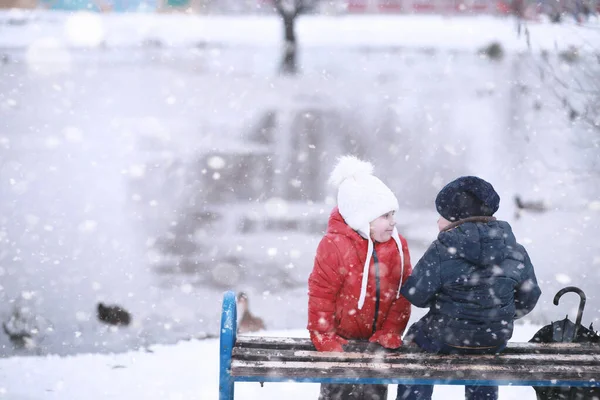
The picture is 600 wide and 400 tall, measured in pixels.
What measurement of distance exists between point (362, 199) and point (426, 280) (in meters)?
0.47

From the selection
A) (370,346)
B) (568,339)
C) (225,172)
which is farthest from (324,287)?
(225,172)

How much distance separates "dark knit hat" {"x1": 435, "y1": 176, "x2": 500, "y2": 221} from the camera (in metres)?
2.68

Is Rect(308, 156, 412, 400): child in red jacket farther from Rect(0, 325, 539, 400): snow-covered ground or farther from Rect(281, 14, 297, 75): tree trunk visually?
Rect(281, 14, 297, 75): tree trunk

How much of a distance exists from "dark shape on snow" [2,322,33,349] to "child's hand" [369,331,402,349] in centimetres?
326

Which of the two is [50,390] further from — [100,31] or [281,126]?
[100,31]

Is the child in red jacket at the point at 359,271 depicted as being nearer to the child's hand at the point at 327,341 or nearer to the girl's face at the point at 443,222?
the child's hand at the point at 327,341

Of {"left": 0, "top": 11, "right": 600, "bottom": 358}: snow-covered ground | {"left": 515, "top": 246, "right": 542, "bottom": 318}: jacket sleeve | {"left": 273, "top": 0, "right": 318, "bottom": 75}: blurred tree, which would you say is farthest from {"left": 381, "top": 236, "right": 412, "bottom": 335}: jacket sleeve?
{"left": 273, "top": 0, "right": 318, "bottom": 75}: blurred tree

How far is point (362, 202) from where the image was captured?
112 inches

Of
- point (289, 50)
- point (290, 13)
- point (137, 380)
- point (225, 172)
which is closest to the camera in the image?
point (137, 380)

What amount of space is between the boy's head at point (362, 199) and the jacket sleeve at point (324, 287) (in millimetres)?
169

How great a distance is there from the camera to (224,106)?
15125 millimetres

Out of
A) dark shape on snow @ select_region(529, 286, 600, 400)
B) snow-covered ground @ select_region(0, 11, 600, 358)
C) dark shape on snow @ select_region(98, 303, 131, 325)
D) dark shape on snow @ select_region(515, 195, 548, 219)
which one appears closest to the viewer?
dark shape on snow @ select_region(529, 286, 600, 400)

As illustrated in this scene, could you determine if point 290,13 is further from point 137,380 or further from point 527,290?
point 527,290

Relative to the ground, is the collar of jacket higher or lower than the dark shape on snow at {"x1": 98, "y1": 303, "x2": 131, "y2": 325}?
higher
